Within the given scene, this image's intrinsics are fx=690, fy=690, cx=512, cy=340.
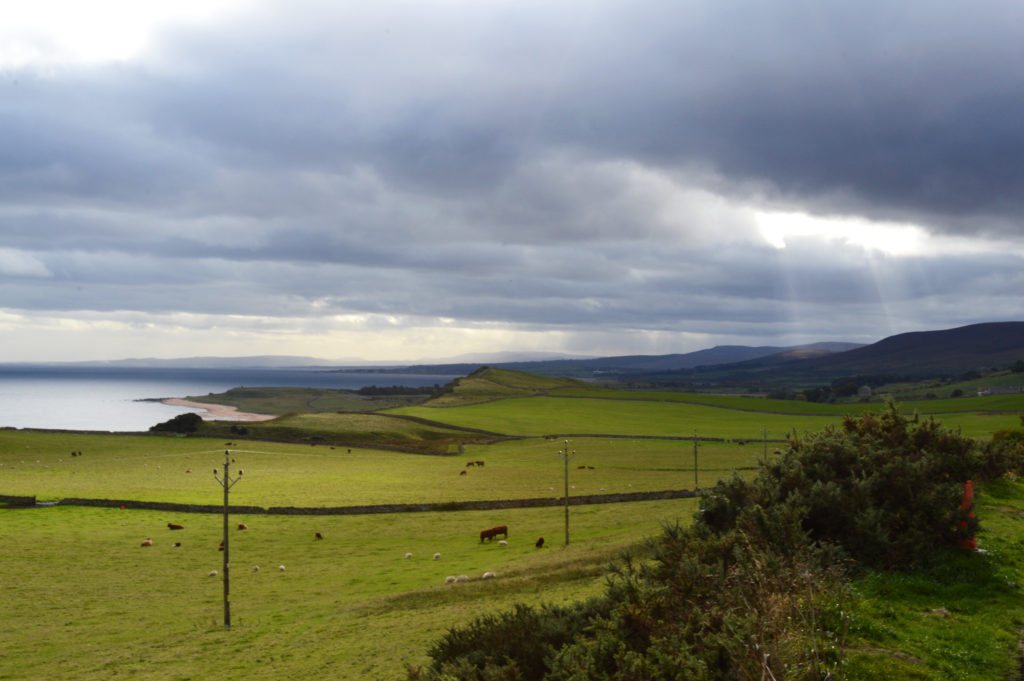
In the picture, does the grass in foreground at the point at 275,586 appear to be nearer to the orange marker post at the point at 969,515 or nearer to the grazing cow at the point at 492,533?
the grazing cow at the point at 492,533

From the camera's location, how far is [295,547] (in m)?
40.8

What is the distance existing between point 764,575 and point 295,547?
109 feet

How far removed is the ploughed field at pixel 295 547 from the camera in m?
Result: 23.3

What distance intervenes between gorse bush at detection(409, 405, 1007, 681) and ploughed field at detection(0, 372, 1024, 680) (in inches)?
121

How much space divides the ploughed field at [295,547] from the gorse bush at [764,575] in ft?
10.1

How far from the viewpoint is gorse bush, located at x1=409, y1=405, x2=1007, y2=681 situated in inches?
451

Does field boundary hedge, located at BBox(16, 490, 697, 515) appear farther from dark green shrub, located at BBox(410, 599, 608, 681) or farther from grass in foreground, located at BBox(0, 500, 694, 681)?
dark green shrub, located at BBox(410, 599, 608, 681)

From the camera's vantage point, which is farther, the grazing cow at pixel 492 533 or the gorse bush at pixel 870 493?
the grazing cow at pixel 492 533

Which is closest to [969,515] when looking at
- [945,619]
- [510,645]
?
[945,619]

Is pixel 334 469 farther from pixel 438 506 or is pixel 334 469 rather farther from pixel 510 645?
pixel 510 645

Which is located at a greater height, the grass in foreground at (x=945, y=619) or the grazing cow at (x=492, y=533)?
the grass in foreground at (x=945, y=619)

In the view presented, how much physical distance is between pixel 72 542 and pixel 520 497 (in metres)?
29.9

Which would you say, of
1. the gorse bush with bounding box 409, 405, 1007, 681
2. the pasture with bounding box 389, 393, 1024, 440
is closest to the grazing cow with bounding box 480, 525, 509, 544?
the gorse bush with bounding box 409, 405, 1007, 681

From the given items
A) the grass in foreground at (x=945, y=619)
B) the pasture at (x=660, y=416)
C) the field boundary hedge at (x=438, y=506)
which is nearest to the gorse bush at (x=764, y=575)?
the grass in foreground at (x=945, y=619)
